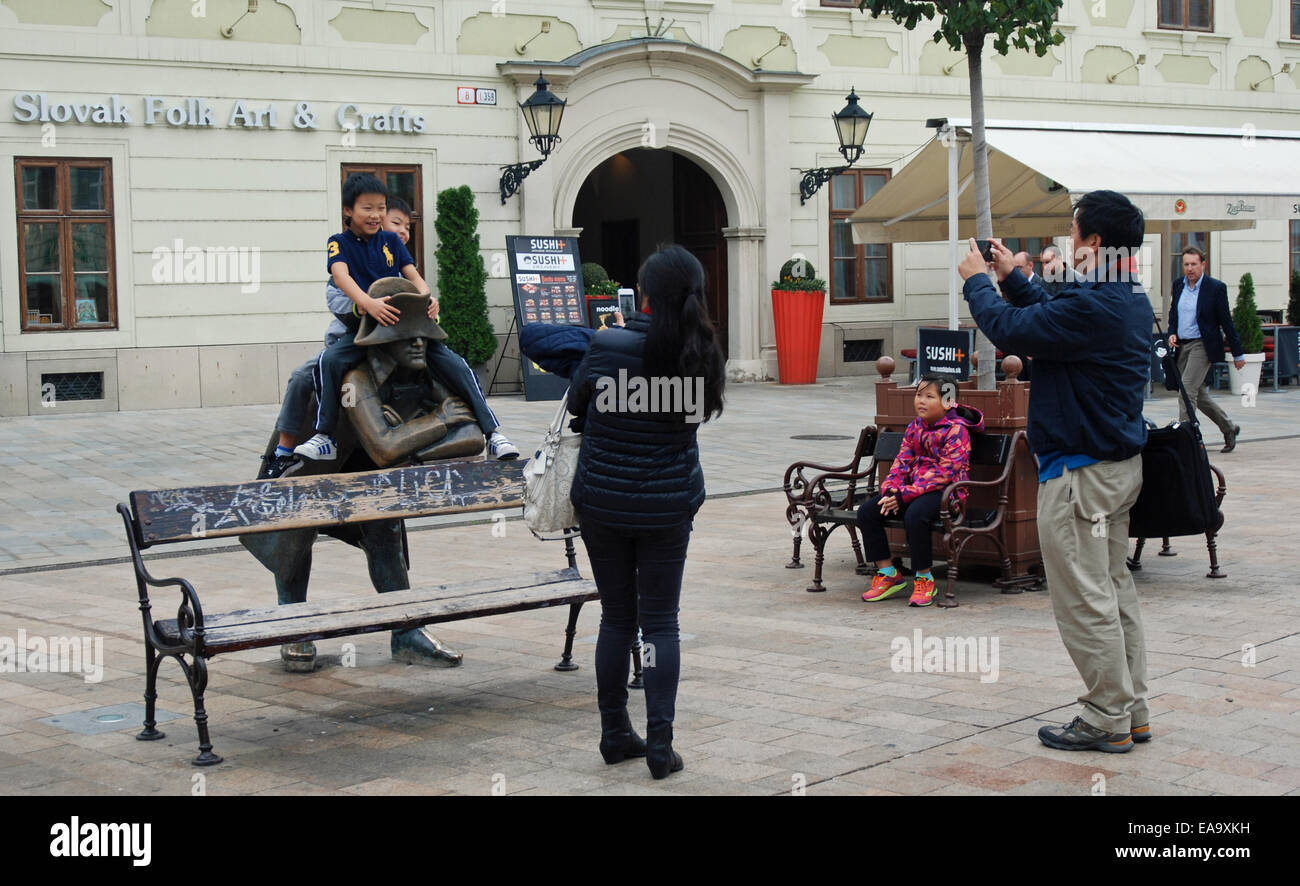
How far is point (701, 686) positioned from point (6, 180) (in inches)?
518

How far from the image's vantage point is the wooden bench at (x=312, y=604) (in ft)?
16.9

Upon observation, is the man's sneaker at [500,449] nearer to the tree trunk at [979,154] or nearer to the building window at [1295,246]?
the tree trunk at [979,154]

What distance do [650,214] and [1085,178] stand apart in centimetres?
912

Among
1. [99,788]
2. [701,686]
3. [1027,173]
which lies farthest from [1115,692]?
[1027,173]

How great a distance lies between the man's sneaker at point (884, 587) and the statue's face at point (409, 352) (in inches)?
106

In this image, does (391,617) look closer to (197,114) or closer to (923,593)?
(923,593)

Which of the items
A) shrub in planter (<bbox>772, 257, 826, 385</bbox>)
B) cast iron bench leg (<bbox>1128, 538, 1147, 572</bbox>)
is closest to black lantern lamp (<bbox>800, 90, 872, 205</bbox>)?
shrub in planter (<bbox>772, 257, 826, 385</bbox>)

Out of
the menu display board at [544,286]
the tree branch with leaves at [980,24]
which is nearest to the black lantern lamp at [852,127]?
the menu display board at [544,286]

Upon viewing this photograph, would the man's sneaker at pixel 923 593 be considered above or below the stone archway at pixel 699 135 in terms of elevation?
below

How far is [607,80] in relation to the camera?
19.7 meters

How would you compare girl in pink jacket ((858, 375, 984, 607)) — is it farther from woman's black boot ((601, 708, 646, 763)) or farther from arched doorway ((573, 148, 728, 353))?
arched doorway ((573, 148, 728, 353))

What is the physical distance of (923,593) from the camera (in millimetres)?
7410

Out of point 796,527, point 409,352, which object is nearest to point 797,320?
point 796,527

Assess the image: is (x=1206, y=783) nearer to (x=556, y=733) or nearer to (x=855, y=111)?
(x=556, y=733)
